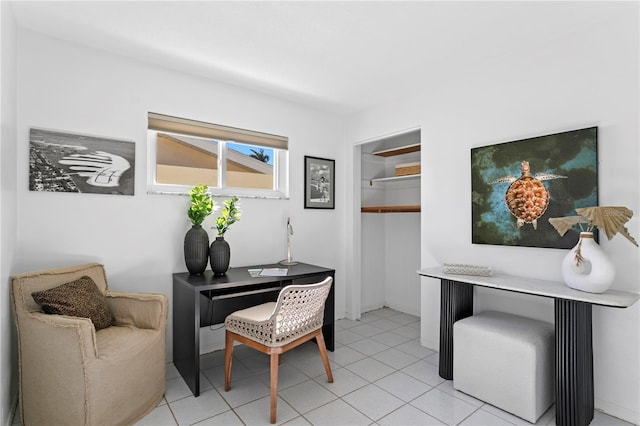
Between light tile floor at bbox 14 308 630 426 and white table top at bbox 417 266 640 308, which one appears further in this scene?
light tile floor at bbox 14 308 630 426

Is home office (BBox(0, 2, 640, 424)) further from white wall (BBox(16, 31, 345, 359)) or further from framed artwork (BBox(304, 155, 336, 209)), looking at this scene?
framed artwork (BBox(304, 155, 336, 209))

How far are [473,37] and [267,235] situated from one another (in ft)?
8.20

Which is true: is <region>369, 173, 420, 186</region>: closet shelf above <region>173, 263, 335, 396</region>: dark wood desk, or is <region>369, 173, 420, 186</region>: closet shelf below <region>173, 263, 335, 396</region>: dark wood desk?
above

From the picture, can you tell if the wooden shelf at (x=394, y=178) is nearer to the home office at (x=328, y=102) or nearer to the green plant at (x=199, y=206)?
the home office at (x=328, y=102)

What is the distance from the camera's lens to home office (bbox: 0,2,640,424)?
2.09 metres

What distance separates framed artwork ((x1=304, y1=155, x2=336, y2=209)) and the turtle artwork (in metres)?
1.92

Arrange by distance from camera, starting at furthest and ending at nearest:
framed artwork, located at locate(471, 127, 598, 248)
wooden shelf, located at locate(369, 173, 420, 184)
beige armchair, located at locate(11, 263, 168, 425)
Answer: wooden shelf, located at locate(369, 173, 420, 184) → framed artwork, located at locate(471, 127, 598, 248) → beige armchair, located at locate(11, 263, 168, 425)

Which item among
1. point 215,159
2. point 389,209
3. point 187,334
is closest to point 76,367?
point 187,334

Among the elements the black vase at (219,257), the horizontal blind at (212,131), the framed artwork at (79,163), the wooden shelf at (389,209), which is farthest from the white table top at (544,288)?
the framed artwork at (79,163)

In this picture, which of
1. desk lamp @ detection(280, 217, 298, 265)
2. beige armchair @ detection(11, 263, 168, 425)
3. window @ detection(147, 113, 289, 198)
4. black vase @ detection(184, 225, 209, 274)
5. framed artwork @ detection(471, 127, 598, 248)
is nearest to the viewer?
beige armchair @ detection(11, 263, 168, 425)

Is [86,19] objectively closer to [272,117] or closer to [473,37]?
[272,117]

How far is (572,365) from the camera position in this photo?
195 cm

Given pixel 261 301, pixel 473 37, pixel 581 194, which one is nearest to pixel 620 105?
pixel 581 194

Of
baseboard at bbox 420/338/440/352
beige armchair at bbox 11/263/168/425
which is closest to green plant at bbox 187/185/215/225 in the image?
beige armchair at bbox 11/263/168/425
